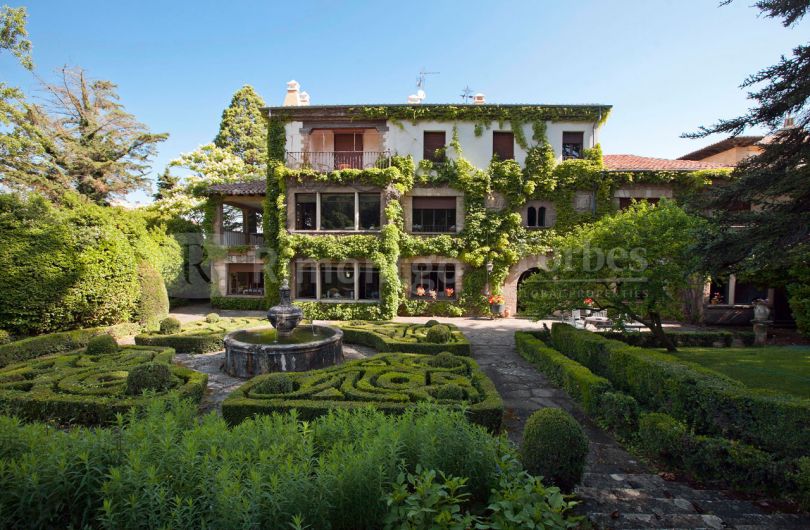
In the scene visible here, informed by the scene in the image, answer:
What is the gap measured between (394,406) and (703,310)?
61.4 feet

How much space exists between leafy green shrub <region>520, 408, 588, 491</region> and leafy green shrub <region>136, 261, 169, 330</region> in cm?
1466

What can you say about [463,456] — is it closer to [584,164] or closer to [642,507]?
[642,507]

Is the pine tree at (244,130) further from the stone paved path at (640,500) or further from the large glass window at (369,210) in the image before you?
the stone paved path at (640,500)

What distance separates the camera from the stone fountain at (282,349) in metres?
9.35

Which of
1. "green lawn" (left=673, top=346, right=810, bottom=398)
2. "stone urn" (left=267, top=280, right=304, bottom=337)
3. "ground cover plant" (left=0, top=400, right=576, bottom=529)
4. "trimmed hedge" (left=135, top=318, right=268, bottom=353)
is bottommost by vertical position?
"green lawn" (left=673, top=346, right=810, bottom=398)

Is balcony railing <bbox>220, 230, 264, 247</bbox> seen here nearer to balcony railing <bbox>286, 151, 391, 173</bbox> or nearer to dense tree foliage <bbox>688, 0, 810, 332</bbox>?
balcony railing <bbox>286, 151, 391, 173</bbox>

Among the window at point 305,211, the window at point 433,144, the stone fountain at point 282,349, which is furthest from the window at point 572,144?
the stone fountain at point 282,349

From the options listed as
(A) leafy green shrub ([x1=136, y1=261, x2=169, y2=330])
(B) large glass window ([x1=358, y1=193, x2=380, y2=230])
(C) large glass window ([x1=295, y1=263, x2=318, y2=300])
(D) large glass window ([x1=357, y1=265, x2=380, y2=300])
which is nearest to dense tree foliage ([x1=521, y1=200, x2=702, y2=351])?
(D) large glass window ([x1=357, y1=265, x2=380, y2=300])

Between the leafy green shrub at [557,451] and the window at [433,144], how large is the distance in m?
16.7

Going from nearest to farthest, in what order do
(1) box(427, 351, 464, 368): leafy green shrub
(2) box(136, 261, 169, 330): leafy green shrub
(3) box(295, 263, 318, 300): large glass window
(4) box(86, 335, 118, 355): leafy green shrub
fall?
(1) box(427, 351, 464, 368): leafy green shrub
(4) box(86, 335, 118, 355): leafy green shrub
(2) box(136, 261, 169, 330): leafy green shrub
(3) box(295, 263, 318, 300): large glass window

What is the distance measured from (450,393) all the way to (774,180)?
27.7 ft

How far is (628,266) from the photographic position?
1015 cm

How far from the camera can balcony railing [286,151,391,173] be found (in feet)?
63.6

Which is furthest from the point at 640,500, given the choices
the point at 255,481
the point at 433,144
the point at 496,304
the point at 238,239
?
the point at 238,239
